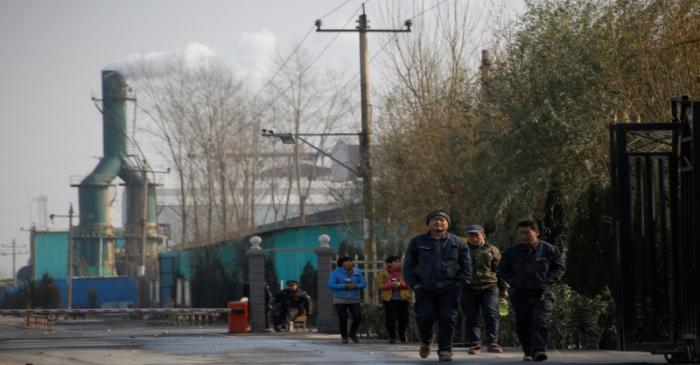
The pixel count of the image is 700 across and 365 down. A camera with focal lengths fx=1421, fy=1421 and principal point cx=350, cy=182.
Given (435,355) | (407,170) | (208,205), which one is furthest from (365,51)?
(208,205)

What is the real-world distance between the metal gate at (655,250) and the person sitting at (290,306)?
2282cm

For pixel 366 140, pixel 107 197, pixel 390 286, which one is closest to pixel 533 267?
pixel 390 286

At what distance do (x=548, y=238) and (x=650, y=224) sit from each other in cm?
1011

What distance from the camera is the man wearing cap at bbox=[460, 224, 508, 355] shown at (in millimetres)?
19078

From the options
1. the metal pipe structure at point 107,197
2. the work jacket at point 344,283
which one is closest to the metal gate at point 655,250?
the work jacket at point 344,283

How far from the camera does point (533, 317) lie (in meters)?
16.5

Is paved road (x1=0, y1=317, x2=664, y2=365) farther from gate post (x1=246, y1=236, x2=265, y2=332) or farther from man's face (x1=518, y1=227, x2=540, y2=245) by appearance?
gate post (x1=246, y1=236, x2=265, y2=332)

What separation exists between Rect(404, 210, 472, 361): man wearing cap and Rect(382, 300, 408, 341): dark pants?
8.36 m

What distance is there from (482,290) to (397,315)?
20.5 feet

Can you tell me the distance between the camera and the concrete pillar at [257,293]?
37.8 m

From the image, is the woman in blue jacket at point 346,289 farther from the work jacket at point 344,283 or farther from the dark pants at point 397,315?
the dark pants at point 397,315

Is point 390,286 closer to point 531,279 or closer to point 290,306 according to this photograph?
point 531,279

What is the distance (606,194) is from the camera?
22.4 metres

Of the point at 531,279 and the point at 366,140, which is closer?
the point at 531,279
